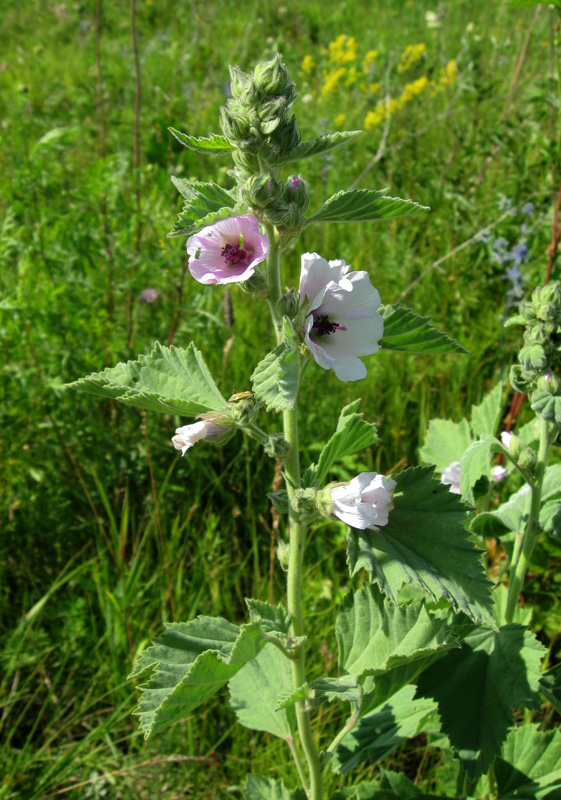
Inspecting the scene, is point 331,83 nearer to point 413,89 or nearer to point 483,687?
point 413,89

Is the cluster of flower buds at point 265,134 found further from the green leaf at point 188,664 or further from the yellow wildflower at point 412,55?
the yellow wildflower at point 412,55

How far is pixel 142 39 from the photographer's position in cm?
781

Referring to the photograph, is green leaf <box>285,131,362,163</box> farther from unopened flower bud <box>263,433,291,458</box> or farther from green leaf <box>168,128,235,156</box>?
unopened flower bud <box>263,433,291,458</box>

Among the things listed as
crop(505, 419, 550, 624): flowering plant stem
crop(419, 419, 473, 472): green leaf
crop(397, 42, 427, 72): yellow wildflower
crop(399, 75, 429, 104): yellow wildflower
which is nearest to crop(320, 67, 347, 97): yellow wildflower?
crop(397, 42, 427, 72): yellow wildflower

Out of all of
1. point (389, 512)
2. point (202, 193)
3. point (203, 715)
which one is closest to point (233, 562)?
point (203, 715)

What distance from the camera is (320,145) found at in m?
1.14

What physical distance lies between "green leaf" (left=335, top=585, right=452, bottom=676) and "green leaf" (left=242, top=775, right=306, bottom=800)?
1.20ft

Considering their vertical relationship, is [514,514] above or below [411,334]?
below

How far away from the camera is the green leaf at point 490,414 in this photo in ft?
5.89

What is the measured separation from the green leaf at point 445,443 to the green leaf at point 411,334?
74cm

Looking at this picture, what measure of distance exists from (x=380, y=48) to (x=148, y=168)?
16.4 ft

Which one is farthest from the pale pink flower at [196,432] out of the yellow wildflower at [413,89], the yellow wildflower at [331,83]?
the yellow wildflower at [331,83]

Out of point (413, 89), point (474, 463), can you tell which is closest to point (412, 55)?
point (413, 89)

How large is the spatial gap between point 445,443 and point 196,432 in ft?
3.29
